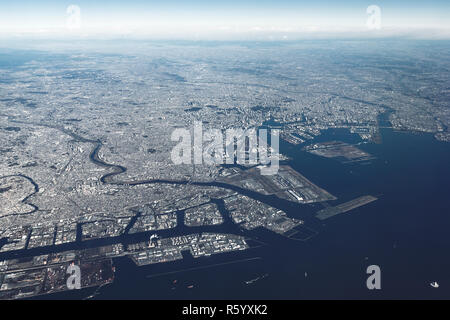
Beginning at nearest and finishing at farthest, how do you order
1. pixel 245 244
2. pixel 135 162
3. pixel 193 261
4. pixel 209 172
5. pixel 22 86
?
pixel 193 261 < pixel 245 244 < pixel 209 172 < pixel 135 162 < pixel 22 86

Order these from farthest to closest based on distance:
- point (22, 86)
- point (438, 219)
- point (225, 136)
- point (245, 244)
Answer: point (22, 86) → point (225, 136) → point (438, 219) → point (245, 244)

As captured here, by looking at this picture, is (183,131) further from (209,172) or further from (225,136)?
(209,172)

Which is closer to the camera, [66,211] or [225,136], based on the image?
[66,211]

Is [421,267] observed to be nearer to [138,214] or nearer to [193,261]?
[193,261]

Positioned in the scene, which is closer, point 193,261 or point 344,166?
point 193,261

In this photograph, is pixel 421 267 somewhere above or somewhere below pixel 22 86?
below

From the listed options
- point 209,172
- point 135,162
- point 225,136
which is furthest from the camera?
point 225,136

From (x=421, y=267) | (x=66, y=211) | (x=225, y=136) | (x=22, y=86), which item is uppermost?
(x=22, y=86)

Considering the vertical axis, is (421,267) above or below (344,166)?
below

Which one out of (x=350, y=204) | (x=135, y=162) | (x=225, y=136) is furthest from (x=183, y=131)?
(x=350, y=204)

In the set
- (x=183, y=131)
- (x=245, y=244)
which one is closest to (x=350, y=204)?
(x=245, y=244)
